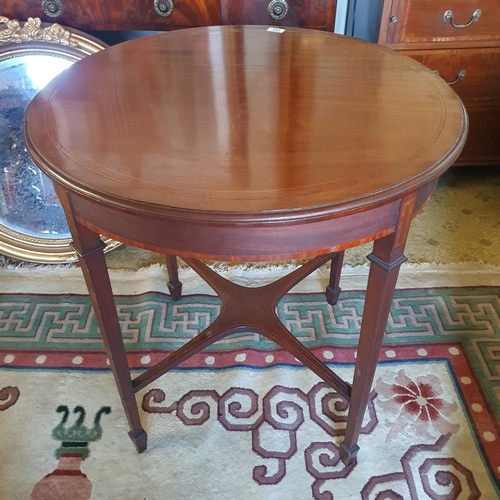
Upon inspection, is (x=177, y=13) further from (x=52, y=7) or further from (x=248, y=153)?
(x=248, y=153)

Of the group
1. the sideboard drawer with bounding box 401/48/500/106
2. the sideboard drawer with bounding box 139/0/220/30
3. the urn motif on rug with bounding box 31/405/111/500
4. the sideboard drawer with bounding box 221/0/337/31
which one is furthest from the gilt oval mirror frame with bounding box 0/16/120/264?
the sideboard drawer with bounding box 401/48/500/106

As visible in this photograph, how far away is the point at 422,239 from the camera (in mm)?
1336

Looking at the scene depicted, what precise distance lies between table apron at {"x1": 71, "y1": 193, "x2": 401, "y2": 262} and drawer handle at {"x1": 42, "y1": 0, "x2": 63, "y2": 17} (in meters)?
0.73

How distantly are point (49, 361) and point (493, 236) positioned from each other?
1.12 metres

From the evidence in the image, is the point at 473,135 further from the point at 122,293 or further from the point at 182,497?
the point at 182,497

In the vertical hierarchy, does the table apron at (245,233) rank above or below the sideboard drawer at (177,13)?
below

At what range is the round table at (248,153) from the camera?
0.52 metres

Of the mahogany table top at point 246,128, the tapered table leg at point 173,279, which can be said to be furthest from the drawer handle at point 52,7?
the tapered table leg at point 173,279

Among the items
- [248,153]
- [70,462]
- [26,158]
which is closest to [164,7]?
[26,158]

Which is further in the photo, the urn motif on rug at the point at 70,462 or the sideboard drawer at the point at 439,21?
the sideboard drawer at the point at 439,21

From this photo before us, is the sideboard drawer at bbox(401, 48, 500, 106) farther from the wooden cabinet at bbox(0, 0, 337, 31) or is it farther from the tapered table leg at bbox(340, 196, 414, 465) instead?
the tapered table leg at bbox(340, 196, 414, 465)

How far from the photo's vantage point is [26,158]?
50.9 inches

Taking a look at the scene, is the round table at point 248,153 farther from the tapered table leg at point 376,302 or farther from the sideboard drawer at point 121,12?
the sideboard drawer at point 121,12

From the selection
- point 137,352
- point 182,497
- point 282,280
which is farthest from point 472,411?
point 137,352
